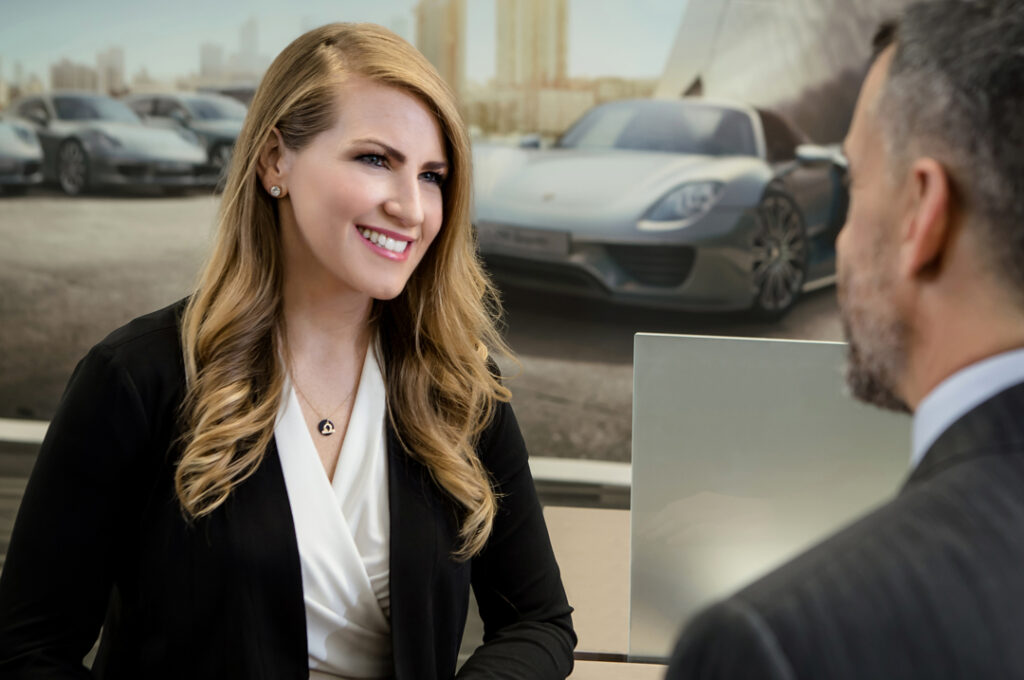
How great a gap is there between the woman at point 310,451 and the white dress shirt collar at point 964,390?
868 millimetres

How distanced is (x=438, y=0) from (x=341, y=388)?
361cm

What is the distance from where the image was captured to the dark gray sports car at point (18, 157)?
507 cm

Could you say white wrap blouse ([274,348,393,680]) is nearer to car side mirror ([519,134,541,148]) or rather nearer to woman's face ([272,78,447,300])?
woman's face ([272,78,447,300])

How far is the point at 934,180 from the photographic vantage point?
1.80ft

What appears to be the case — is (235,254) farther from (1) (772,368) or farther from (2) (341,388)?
(1) (772,368)

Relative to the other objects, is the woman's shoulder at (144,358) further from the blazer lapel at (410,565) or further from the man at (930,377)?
the man at (930,377)

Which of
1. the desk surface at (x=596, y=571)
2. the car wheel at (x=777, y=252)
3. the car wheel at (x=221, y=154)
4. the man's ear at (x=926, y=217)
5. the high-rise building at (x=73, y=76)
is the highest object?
the man's ear at (x=926, y=217)

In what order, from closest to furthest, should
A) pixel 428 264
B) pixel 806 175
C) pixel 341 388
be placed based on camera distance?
pixel 341 388
pixel 428 264
pixel 806 175

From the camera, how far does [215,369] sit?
128cm

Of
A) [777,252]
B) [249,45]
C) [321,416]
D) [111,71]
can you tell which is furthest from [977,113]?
[111,71]

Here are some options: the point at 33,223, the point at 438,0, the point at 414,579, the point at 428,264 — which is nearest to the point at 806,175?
the point at 438,0

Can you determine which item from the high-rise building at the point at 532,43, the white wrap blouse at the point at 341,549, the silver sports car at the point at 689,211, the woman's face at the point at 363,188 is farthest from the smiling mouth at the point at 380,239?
the high-rise building at the point at 532,43

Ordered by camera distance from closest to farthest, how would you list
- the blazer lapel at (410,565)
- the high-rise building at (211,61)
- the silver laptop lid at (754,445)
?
the silver laptop lid at (754,445), the blazer lapel at (410,565), the high-rise building at (211,61)

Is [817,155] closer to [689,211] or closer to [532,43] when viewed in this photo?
[689,211]
